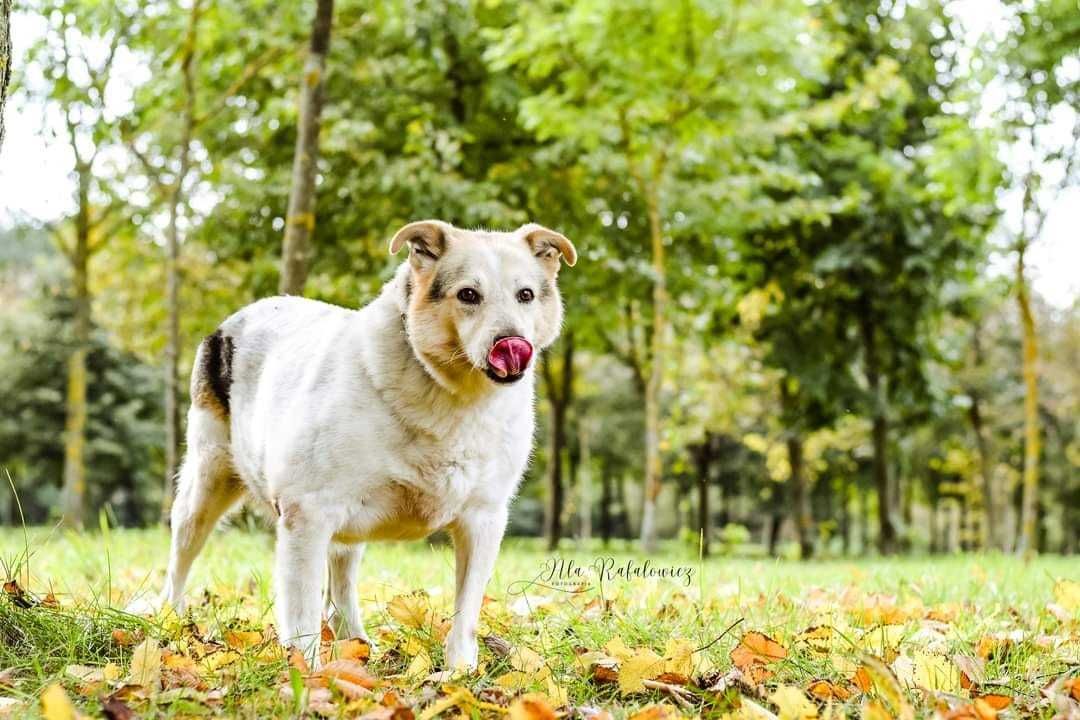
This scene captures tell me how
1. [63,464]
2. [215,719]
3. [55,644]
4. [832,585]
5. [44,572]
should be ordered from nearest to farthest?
[215,719], [55,644], [44,572], [832,585], [63,464]

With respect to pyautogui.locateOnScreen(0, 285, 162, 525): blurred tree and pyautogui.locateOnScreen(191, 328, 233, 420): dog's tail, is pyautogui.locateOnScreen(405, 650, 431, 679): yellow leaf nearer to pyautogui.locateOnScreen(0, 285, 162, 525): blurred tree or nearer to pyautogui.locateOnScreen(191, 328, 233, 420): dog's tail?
pyautogui.locateOnScreen(191, 328, 233, 420): dog's tail

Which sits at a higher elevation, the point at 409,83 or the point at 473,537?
the point at 409,83

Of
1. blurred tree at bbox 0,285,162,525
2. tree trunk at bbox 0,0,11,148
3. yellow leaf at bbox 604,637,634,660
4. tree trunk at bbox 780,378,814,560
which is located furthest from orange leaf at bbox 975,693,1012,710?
blurred tree at bbox 0,285,162,525

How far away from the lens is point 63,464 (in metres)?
29.5

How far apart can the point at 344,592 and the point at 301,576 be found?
890 millimetres

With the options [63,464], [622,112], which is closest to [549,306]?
[622,112]

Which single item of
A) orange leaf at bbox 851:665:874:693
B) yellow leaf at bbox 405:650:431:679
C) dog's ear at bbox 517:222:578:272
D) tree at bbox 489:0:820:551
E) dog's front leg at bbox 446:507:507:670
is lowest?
yellow leaf at bbox 405:650:431:679

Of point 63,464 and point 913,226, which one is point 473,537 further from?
point 63,464

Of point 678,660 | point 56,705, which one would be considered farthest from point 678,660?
point 56,705

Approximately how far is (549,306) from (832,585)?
3691 mm

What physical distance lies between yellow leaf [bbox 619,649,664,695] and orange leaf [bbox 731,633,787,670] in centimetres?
34

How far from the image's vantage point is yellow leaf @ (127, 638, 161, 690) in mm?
2943

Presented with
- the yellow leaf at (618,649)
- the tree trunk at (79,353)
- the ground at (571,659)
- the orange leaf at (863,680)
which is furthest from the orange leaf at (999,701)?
the tree trunk at (79,353)

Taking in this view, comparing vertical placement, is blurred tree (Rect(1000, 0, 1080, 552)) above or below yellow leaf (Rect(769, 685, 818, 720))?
above
